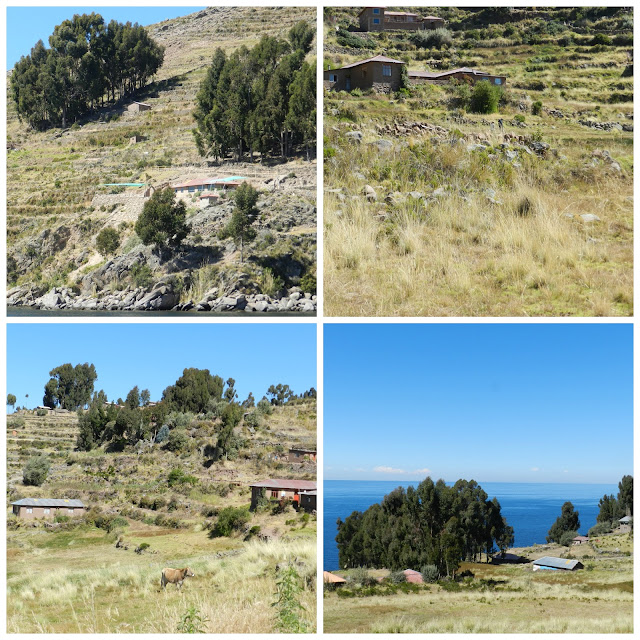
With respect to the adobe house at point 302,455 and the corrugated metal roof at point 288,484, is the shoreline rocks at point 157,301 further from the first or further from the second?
the corrugated metal roof at point 288,484

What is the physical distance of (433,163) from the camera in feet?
22.4

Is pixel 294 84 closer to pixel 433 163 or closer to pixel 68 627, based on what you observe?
pixel 433 163

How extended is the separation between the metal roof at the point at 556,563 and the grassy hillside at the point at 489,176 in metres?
2.31

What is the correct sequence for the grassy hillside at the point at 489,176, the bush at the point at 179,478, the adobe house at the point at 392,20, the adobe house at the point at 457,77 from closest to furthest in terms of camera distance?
the grassy hillside at the point at 489,176
the bush at the point at 179,478
the adobe house at the point at 392,20
the adobe house at the point at 457,77

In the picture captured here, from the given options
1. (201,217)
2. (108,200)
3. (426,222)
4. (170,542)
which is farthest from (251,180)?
A: (170,542)

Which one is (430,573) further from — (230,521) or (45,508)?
(45,508)

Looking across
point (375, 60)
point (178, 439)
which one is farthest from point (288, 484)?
point (375, 60)

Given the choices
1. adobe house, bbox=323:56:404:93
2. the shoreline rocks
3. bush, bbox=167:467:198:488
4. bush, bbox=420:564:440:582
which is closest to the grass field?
bush, bbox=167:467:198:488

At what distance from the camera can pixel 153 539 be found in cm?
589

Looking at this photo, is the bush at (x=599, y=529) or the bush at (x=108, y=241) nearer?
the bush at (x=599, y=529)

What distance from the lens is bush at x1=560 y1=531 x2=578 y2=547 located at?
5.64 metres

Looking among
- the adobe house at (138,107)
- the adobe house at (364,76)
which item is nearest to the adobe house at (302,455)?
the adobe house at (364,76)

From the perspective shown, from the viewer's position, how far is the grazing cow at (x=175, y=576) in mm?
5273

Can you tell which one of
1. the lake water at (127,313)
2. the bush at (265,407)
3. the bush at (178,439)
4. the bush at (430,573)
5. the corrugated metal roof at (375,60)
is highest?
the corrugated metal roof at (375,60)
